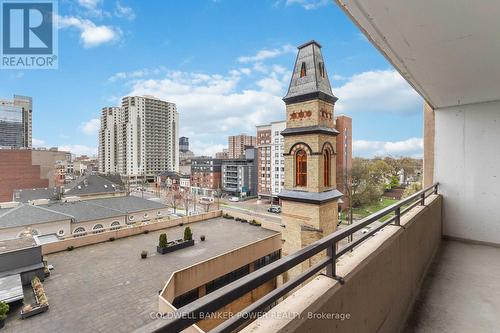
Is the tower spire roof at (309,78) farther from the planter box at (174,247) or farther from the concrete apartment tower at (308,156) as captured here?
the planter box at (174,247)

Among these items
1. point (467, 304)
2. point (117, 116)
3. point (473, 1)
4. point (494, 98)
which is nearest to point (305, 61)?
point (494, 98)

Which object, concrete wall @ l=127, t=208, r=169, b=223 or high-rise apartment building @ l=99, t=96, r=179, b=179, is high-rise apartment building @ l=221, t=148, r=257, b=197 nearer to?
concrete wall @ l=127, t=208, r=169, b=223

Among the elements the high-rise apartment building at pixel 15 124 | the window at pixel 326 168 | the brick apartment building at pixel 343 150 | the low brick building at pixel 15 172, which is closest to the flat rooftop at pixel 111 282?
the window at pixel 326 168

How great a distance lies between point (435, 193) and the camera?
19.0 ft

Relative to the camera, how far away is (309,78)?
878cm

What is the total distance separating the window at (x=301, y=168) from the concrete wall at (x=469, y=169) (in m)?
3.99

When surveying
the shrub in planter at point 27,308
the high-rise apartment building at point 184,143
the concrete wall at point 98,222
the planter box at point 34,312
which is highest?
the high-rise apartment building at point 184,143

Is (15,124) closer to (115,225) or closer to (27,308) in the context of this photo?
(115,225)

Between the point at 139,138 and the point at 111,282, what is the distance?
2594 inches

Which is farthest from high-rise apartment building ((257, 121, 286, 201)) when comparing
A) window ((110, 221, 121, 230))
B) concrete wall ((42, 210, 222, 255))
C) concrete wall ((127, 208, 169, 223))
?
window ((110, 221, 121, 230))

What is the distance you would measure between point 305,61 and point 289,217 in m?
6.03

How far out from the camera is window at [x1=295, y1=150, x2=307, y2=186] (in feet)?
29.4

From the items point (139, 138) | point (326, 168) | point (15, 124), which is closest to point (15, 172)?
point (139, 138)

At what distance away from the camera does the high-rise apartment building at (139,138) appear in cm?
6612
